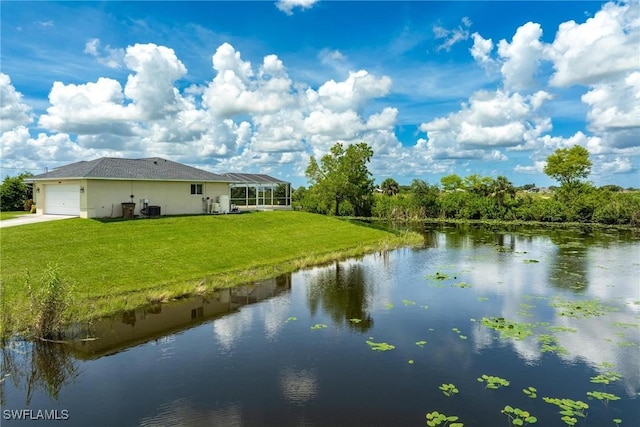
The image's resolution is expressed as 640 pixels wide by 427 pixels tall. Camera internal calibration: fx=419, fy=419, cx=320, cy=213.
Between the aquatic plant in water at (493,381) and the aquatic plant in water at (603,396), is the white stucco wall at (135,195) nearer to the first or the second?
the aquatic plant in water at (493,381)

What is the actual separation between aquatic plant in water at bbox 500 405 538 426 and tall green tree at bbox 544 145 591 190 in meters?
64.4

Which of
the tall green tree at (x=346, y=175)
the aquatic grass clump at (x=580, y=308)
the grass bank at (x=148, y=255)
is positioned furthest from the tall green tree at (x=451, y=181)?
the aquatic grass clump at (x=580, y=308)

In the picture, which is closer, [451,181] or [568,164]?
[568,164]

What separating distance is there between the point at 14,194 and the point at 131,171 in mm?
17421

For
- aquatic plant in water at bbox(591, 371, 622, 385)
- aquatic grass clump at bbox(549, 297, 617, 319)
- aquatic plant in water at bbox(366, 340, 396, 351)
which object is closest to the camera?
aquatic plant in water at bbox(591, 371, 622, 385)

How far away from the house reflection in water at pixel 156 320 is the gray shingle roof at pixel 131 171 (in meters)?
14.0

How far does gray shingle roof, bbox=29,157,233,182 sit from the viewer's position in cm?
2622

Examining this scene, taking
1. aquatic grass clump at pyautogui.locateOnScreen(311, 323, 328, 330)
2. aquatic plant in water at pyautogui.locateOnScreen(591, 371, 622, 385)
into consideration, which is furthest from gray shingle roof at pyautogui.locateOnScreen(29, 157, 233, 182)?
aquatic plant in water at pyautogui.locateOnScreen(591, 371, 622, 385)

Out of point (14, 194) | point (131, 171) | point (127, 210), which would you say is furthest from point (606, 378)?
point (14, 194)

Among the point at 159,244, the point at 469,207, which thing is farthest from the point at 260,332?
the point at 469,207

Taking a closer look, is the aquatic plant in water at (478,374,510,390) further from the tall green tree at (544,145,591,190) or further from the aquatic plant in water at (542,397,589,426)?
the tall green tree at (544,145,591,190)

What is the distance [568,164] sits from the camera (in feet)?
212

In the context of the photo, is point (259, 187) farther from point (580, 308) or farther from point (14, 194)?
point (580, 308)

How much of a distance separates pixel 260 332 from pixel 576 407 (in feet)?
25.8
